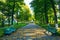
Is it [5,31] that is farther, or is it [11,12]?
[11,12]

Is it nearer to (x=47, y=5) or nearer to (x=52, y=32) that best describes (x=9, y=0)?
(x=47, y=5)

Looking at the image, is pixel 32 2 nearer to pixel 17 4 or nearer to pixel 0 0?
pixel 17 4

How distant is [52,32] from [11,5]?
2540 centimetres

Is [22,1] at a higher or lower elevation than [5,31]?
higher

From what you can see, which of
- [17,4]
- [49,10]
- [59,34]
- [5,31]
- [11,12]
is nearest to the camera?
[59,34]

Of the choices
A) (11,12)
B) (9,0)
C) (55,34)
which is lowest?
(55,34)

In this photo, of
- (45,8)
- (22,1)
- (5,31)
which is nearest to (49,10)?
(45,8)

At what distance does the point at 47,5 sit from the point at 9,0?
10336 mm

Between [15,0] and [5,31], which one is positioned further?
[15,0]

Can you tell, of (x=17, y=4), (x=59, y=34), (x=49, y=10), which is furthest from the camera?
(x=49, y=10)

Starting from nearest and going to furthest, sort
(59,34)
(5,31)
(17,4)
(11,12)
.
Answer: (59,34) → (5,31) → (11,12) → (17,4)

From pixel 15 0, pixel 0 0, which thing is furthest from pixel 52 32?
pixel 15 0

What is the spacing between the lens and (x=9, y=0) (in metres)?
46.2

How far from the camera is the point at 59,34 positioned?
77.0ft
